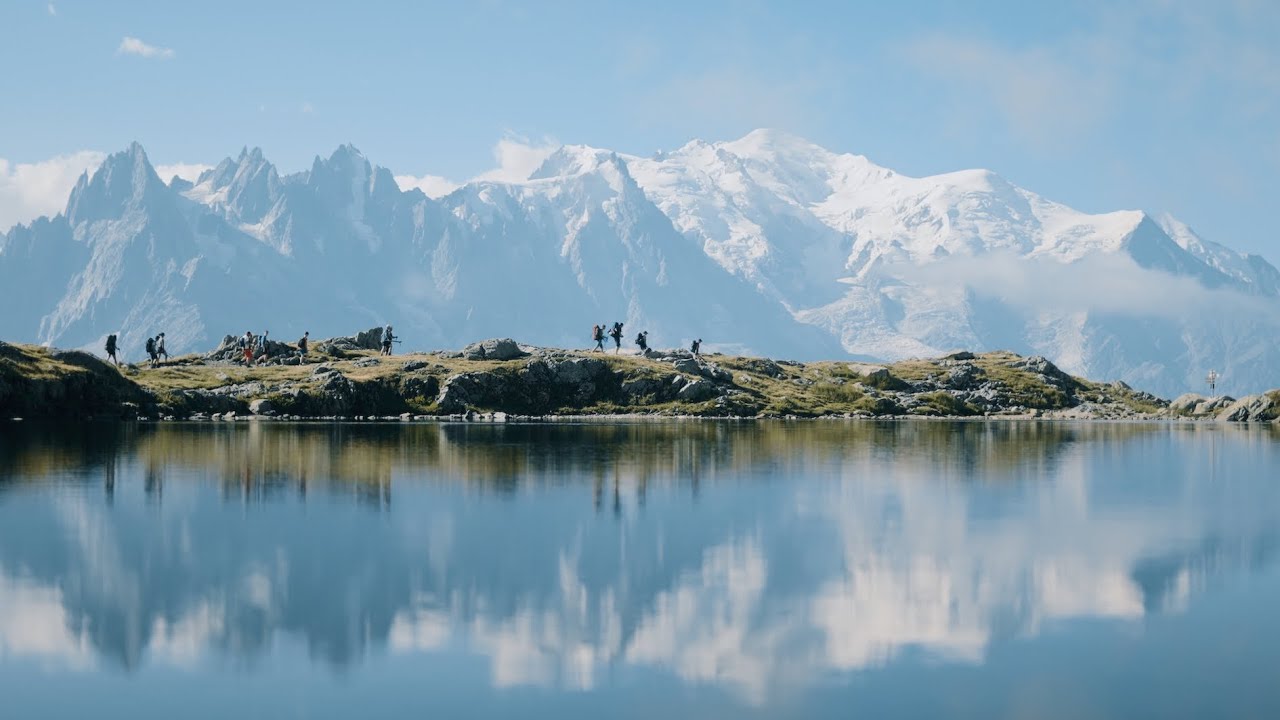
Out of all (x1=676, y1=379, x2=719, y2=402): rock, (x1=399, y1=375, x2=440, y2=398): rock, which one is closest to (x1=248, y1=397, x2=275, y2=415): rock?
(x1=399, y1=375, x2=440, y2=398): rock

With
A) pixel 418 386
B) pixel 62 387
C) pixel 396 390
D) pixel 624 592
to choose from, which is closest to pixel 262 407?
pixel 396 390

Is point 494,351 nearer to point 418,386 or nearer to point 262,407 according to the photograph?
point 418,386

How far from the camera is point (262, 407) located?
155875 millimetres

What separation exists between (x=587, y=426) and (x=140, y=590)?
106 m

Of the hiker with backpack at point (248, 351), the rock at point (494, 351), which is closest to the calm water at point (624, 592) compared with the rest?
the hiker with backpack at point (248, 351)

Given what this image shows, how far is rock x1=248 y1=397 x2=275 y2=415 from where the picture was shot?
15512 cm

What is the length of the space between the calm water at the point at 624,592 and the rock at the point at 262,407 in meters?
67.7

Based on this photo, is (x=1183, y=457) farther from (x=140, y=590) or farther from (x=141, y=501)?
(x=140, y=590)

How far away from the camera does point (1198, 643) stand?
39.1 metres

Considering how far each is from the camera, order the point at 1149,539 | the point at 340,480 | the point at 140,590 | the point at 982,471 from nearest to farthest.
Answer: the point at 140,590 → the point at 1149,539 → the point at 340,480 → the point at 982,471

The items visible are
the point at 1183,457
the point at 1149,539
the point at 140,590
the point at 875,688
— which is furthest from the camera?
the point at 1183,457

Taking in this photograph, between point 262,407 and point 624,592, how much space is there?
119327 mm

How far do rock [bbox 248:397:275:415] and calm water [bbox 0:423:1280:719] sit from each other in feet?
222

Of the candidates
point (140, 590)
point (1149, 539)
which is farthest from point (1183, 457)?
point (140, 590)
